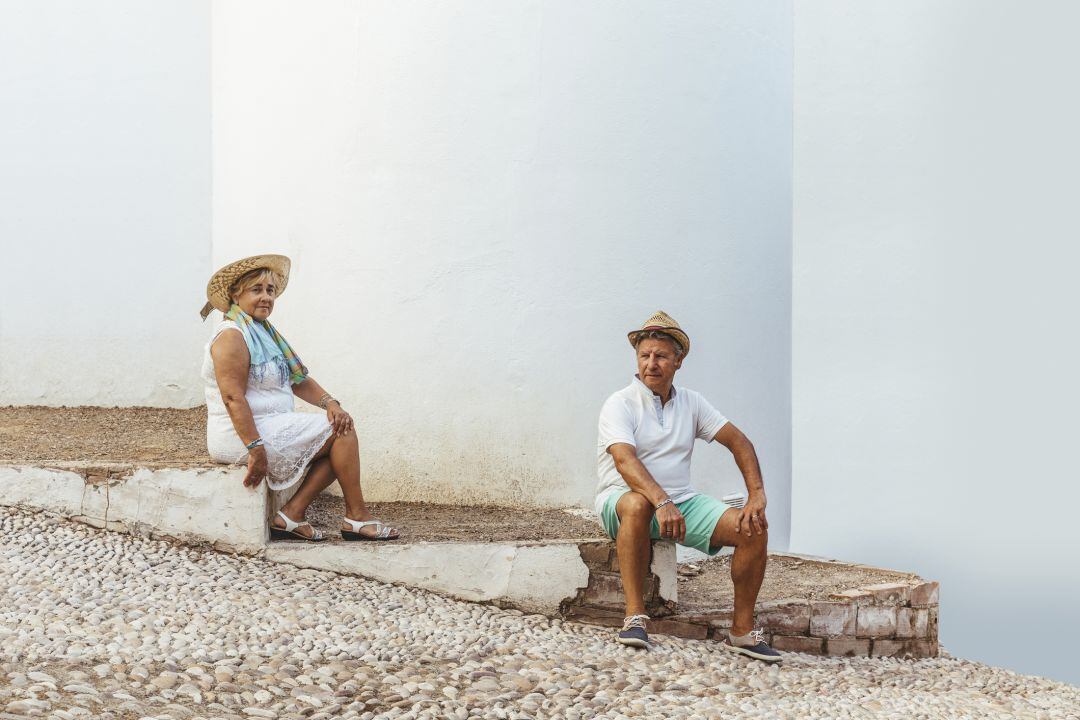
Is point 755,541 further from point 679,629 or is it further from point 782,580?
point 782,580

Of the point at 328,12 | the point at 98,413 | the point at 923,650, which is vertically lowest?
the point at 923,650

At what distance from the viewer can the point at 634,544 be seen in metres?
4.50

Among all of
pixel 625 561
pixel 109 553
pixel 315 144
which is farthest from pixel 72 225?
pixel 625 561

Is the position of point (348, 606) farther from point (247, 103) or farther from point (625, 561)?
point (247, 103)

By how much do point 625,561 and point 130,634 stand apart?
6.44 ft

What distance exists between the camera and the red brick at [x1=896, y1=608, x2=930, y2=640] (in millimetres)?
5707

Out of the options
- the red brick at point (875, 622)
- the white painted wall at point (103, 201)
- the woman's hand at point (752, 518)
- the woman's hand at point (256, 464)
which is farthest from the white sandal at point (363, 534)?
the white painted wall at point (103, 201)

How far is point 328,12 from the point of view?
6637 millimetres

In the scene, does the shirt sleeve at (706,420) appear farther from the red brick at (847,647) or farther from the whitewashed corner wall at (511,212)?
the whitewashed corner wall at (511,212)

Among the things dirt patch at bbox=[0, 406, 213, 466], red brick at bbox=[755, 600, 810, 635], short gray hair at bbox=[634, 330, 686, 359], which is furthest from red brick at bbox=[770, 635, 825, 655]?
dirt patch at bbox=[0, 406, 213, 466]

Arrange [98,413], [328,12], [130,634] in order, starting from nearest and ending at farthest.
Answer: [130,634], [328,12], [98,413]

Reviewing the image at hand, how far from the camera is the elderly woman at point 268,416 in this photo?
187 inches

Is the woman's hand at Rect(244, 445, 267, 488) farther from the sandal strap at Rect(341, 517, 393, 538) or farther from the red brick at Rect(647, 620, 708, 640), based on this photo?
the red brick at Rect(647, 620, 708, 640)

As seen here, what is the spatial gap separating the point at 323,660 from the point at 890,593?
320cm
